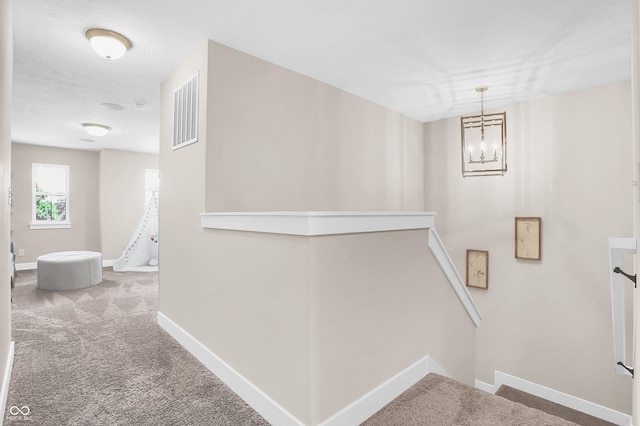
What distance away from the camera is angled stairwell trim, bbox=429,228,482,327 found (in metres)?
2.43

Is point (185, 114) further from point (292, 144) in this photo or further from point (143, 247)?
point (143, 247)

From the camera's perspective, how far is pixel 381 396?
6.32 ft

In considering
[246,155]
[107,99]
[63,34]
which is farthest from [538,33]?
[107,99]

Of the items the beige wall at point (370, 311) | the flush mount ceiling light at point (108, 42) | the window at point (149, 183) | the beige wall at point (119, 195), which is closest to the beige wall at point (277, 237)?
the beige wall at point (370, 311)

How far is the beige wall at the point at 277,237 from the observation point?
168 cm

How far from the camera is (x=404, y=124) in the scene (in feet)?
15.1

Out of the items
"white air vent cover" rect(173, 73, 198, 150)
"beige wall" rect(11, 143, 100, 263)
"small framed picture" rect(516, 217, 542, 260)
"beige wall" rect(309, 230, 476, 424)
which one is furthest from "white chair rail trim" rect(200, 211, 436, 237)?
"beige wall" rect(11, 143, 100, 263)

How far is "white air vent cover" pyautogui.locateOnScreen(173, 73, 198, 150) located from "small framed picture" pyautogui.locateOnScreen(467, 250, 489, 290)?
3.70 m

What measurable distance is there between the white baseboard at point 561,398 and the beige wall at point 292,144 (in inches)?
100

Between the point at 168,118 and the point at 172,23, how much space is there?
1.04 m

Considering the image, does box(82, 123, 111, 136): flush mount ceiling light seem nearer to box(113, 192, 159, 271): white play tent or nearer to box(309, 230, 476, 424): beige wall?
box(113, 192, 159, 271): white play tent

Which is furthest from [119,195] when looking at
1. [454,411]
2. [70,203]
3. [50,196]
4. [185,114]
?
[454,411]

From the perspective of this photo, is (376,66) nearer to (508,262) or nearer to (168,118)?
(168,118)

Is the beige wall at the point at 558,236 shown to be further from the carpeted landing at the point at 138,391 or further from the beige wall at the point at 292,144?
the carpeted landing at the point at 138,391
